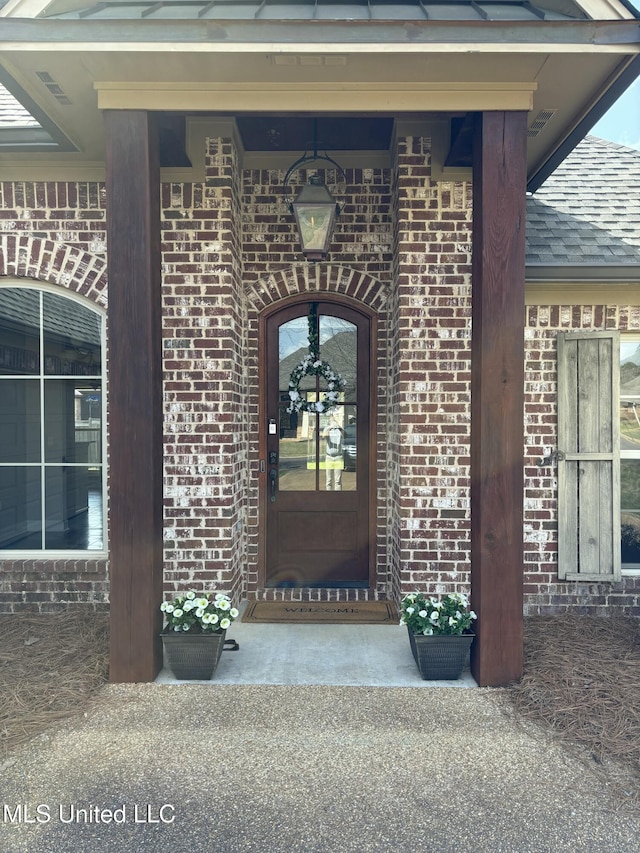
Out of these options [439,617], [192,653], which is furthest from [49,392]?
[439,617]

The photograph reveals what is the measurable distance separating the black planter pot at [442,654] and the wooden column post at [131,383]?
1.46 metres

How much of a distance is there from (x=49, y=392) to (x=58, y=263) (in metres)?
1.32

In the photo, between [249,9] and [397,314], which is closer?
[249,9]

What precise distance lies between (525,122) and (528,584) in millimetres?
3058

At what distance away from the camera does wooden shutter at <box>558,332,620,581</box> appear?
4371 millimetres

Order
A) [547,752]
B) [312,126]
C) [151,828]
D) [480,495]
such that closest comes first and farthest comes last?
[151,828]
[547,752]
[480,495]
[312,126]

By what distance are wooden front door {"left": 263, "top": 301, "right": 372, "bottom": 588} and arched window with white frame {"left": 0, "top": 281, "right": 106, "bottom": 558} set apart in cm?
129

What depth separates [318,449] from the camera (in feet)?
15.7

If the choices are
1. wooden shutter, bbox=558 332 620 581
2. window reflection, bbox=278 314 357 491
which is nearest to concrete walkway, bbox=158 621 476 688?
window reflection, bbox=278 314 357 491

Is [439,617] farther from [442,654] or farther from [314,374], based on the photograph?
[314,374]

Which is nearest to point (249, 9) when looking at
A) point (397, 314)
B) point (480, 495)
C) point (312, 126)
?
point (312, 126)

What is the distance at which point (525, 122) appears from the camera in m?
3.21

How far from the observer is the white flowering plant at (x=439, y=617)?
10.7ft

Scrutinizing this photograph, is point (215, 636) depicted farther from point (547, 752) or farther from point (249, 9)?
point (249, 9)
